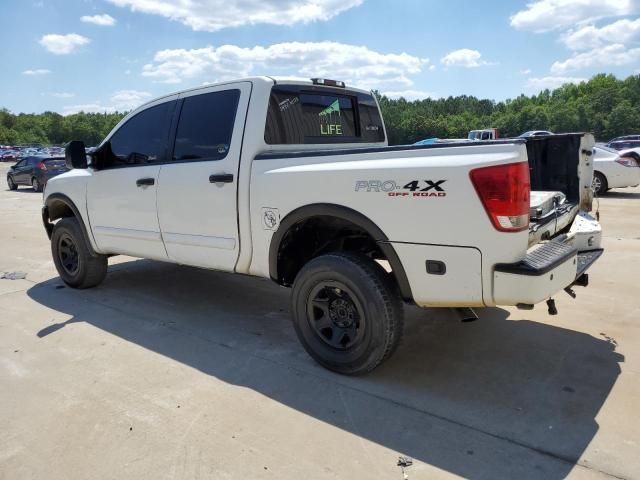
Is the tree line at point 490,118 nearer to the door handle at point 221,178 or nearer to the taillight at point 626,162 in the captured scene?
the taillight at point 626,162

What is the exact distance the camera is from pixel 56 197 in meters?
5.84

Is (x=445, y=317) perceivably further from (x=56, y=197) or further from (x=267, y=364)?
(x=56, y=197)

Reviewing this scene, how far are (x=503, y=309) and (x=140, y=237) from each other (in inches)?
135

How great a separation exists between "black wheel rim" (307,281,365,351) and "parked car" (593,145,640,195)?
1191 centimetres

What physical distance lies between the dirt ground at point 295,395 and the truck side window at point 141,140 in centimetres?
145

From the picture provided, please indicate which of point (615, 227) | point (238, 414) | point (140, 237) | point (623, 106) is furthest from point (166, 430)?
point (623, 106)

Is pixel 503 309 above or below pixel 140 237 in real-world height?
below

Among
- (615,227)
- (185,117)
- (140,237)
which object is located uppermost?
(185,117)

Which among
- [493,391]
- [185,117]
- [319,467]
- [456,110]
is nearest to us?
[319,467]

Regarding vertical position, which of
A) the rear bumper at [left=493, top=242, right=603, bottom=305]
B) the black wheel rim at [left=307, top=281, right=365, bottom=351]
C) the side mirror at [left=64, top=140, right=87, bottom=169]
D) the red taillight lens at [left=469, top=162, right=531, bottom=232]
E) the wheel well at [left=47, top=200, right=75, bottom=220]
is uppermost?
the side mirror at [left=64, top=140, right=87, bottom=169]

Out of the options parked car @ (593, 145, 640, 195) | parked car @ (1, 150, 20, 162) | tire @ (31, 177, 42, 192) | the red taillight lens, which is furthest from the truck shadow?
parked car @ (1, 150, 20, 162)

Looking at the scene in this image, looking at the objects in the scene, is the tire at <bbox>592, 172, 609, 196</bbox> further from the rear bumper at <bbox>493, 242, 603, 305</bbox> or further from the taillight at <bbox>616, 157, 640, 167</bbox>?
the rear bumper at <bbox>493, 242, 603, 305</bbox>

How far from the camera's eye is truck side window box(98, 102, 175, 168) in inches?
189

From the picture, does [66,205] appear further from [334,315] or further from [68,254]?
[334,315]
